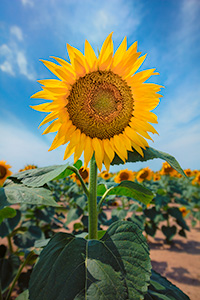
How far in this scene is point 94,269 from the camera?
74 centimetres

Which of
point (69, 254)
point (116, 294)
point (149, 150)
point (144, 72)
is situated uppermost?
point (144, 72)

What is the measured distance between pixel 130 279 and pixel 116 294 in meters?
0.08

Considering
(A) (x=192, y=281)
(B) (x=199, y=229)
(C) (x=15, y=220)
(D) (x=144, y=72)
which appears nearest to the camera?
(D) (x=144, y=72)

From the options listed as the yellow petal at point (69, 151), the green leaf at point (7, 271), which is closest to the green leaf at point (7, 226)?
the green leaf at point (7, 271)

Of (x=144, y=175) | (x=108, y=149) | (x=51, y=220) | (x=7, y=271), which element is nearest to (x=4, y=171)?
(x=51, y=220)

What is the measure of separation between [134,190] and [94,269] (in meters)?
0.47

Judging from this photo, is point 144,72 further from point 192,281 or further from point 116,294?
point 192,281

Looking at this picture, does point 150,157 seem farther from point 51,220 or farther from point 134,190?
point 51,220

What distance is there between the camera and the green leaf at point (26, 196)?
74 centimetres

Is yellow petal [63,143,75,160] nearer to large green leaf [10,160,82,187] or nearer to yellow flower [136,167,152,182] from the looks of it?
large green leaf [10,160,82,187]

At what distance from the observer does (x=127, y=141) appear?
1145 millimetres

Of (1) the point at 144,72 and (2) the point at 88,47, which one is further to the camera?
(1) the point at 144,72

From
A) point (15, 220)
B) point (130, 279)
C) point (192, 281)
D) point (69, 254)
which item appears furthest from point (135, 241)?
point (192, 281)

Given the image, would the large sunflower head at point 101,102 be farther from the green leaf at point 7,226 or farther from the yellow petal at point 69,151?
the green leaf at point 7,226
